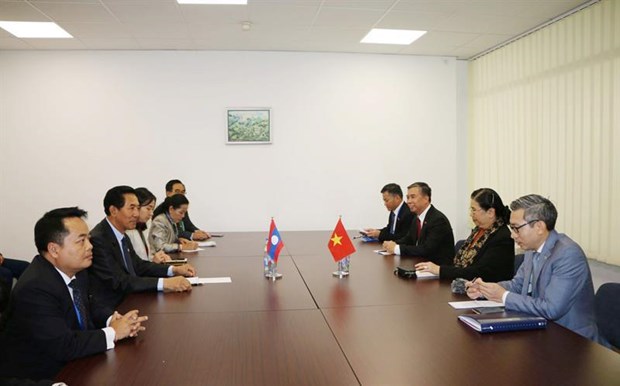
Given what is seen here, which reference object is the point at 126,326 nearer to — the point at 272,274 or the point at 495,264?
the point at 272,274

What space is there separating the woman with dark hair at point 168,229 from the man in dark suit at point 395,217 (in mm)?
1933

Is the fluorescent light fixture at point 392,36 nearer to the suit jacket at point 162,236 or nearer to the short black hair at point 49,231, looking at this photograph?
the suit jacket at point 162,236

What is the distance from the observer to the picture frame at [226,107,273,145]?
22.3 ft

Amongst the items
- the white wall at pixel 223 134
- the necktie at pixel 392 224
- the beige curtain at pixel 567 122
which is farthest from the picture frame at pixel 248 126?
the beige curtain at pixel 567 122

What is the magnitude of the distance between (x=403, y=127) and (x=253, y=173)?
2296 mm

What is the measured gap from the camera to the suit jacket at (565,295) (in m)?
2.22

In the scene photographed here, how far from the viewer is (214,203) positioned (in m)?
6.83

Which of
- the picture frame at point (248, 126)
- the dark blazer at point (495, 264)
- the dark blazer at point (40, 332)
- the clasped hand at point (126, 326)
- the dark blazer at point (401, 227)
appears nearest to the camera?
the dark blazer at point (40, 332)

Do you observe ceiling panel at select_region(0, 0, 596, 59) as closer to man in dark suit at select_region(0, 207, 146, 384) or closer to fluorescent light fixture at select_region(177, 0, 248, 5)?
fluorescent light fixture at select_region(177, 0, 248, 5)

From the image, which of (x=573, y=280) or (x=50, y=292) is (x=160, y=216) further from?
(x=573, y=280)

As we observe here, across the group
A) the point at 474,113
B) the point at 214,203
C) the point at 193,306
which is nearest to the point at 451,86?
the point at 474,113

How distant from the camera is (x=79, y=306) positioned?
7.15 feet

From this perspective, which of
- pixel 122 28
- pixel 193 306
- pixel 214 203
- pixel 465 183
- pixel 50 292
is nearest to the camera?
pixel 50 292

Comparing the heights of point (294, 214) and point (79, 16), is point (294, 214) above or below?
below
